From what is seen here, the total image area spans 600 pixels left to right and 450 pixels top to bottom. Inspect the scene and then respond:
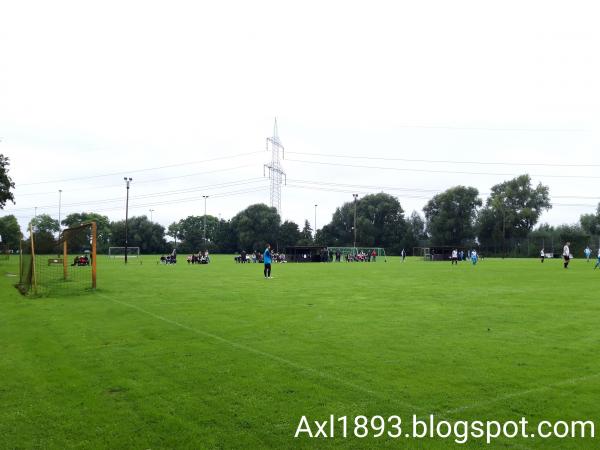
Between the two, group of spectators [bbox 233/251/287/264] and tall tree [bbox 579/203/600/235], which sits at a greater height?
tall tree [bbox 579/203/600/235]

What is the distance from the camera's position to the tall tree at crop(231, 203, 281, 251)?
365 feet

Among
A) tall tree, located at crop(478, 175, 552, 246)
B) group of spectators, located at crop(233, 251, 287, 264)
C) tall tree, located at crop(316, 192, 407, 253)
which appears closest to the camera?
group of spectators, located at crop(233, 251, 287, 264)

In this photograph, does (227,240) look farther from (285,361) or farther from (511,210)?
(285,361)

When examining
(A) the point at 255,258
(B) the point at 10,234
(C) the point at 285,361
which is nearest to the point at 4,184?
(A) the point at 255,258

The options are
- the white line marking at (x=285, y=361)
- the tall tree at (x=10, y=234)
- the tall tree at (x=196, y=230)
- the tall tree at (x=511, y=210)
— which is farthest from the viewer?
the tall tree at (x=196, y=230)

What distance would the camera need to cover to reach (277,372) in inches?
251

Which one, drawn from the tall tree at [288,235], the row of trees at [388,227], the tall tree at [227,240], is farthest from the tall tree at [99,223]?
the tall tree at [288,235]

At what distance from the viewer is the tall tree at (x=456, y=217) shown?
97.2 m

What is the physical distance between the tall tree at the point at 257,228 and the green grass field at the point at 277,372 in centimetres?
9866

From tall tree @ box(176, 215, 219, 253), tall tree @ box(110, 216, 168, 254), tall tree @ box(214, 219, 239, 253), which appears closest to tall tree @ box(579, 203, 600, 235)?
tall tree @ box(214, 219, 239, 253)

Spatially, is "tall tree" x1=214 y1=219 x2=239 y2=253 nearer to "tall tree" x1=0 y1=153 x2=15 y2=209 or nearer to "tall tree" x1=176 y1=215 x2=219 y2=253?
"tall tree" x1=176 y1=215 x2=219 y2=253

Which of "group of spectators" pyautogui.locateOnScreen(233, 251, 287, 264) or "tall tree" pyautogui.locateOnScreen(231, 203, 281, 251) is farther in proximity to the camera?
"tall tree" pyautogui.locateOnScreen(231, 203, 281, 251)

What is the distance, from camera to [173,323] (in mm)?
10438

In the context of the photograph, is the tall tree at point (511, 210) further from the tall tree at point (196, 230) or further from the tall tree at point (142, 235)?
the tall tree at point (142, 235)
